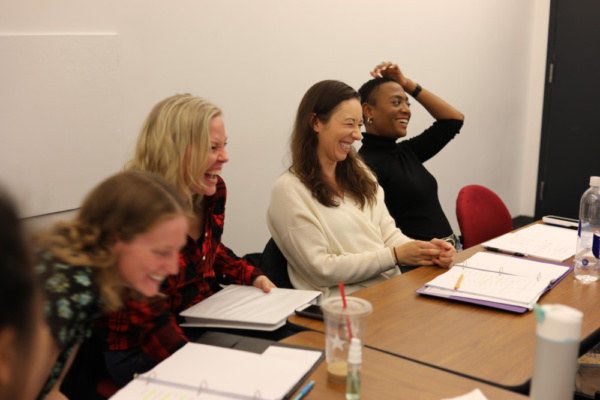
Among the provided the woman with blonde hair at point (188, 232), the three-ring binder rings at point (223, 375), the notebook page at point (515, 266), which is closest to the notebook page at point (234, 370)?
the three-ring binder rings at point (223, 375)

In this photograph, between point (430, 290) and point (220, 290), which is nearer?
point (430, 290)


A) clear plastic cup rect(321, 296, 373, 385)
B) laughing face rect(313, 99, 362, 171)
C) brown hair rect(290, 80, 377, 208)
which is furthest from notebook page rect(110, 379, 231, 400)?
laughing face rect(313, 99, 362, 171)

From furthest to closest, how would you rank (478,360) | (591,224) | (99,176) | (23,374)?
(99,176) < (591,224) < (478,360) < (23,374)

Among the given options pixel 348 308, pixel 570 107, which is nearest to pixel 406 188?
pixel 348 308

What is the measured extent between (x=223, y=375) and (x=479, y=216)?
6.25ft

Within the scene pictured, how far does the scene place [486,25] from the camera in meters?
4.91

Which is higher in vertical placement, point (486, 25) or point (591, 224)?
point (486, 25)

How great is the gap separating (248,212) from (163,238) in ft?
6.39

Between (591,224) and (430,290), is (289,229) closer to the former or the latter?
(430,290)

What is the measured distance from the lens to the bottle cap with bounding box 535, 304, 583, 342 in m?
1.03

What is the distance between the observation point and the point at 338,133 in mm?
2305

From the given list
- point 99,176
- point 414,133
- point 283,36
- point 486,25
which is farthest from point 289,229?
point 486,25

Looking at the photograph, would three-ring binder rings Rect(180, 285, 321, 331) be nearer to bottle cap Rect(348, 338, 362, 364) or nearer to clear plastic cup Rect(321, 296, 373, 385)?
clear plastic cup Rect(321, 296, 373, 385)

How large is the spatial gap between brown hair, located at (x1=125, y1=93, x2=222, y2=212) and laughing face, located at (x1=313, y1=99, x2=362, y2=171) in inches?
24.3
